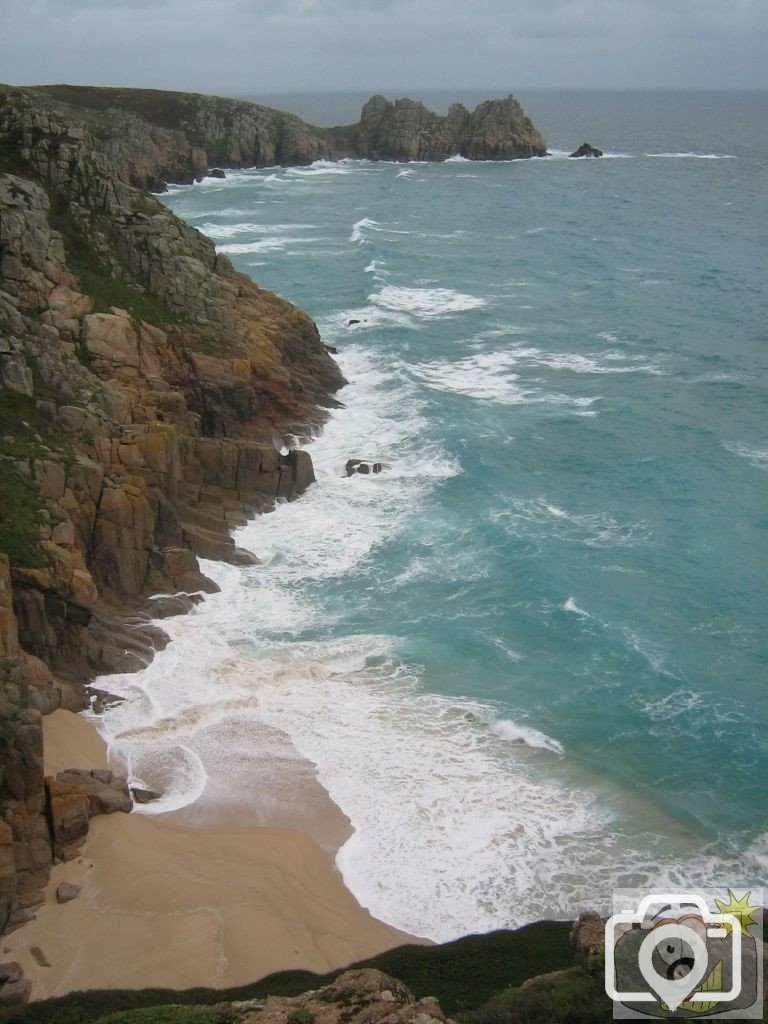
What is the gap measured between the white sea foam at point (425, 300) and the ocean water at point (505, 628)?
392 millimetres

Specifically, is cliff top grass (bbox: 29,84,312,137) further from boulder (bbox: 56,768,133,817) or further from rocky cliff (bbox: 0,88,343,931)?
boulder (bbox: 56,768,133,817)

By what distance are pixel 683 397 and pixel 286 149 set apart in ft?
343

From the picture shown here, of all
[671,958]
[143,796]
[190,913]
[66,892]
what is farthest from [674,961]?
[143,796]

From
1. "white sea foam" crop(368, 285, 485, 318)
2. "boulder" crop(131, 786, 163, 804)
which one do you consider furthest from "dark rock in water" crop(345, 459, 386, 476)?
"white sea foam" crop(368, 285, 485, 318)

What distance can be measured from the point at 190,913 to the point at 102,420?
1821cm

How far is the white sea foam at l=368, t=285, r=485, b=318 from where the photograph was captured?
70.8m

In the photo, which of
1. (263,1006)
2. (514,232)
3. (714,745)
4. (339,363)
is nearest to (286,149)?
(514,232)

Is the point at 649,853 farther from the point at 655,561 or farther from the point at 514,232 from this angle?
the point at 514,232

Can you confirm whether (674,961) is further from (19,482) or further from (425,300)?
(425,300)

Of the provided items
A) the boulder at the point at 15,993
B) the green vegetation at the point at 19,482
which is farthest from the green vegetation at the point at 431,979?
the green vegetation at the point at 19,482

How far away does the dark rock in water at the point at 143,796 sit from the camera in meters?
26.7

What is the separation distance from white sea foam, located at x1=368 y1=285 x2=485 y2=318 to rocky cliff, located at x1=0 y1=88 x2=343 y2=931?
18.3 meters

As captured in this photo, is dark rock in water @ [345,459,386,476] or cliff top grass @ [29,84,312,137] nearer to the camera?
dark rock in water @ [345,459,386,476]

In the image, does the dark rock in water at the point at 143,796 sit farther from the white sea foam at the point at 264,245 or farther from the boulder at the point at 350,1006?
the white sea foam at the point at 264,245
